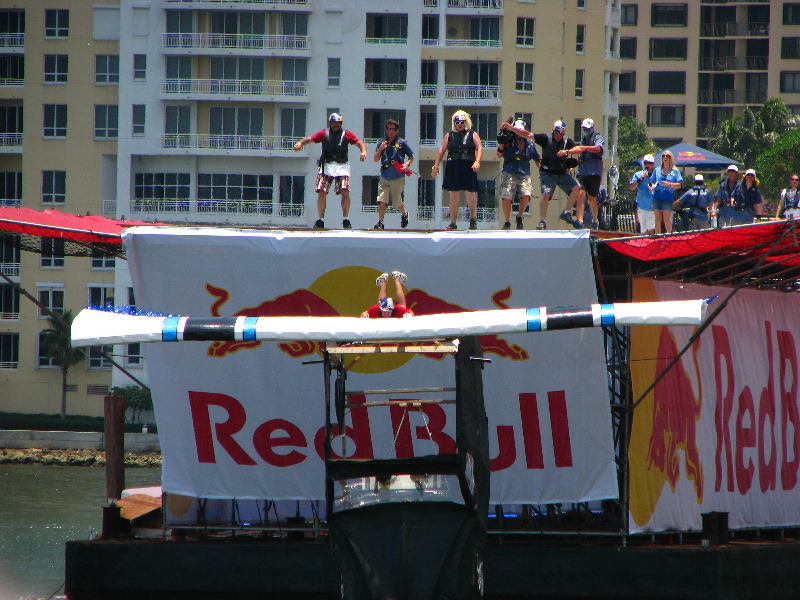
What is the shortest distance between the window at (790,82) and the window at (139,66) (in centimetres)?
4896

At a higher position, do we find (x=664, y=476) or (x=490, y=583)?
(x=664, y=476)

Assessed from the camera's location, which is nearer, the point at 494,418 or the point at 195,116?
the point at 494,418

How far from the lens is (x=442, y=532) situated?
1150cm

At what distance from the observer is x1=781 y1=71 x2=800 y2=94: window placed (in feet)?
279

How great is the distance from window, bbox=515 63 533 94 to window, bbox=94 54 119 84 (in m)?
19.0

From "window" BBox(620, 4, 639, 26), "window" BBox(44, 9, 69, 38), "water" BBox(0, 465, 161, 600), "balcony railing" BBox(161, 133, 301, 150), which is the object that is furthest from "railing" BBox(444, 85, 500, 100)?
"window" BBox(620, 4, 639, 26)

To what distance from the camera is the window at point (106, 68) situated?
56.9 m

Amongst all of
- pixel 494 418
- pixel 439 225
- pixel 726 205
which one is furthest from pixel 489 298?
pixel 439 225

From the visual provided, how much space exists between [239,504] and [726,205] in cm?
1038

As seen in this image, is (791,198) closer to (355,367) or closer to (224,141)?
(355,367)

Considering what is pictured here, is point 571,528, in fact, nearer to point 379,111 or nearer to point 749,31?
point 379,111

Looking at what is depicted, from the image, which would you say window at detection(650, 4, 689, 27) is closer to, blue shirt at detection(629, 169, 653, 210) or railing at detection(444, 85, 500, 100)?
railing at detection(444, 85, 500, 100)

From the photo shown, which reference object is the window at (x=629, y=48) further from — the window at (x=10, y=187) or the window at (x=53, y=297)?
the window at (x=53, y=297)

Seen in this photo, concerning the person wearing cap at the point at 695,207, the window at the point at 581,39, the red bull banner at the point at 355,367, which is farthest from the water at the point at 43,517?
the window at the point at 581,39
